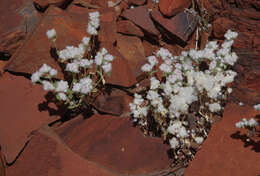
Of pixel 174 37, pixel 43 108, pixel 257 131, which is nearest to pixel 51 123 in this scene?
pixel 43 108

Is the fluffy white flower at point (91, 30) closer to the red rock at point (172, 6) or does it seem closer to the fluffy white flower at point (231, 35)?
the red rock at point (172, 6)

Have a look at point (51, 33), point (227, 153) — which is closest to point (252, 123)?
point (227, 153)

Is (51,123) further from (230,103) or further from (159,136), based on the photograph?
(230,103)

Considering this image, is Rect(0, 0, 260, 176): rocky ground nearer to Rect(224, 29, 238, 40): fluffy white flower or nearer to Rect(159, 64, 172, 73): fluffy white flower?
Rect(224, 29, 238, 40): fluffy white flower

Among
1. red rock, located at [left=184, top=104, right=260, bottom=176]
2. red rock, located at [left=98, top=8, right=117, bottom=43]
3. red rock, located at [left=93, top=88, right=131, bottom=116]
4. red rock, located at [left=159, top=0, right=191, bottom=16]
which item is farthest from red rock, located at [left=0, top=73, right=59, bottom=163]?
red rock, located at [left=159, top=0, right=191, bottom=16]

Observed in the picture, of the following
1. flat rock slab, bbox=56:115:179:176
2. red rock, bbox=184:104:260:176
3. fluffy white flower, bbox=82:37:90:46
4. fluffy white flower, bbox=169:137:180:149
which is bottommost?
flat rock slab, bbox=56:115:179:176
